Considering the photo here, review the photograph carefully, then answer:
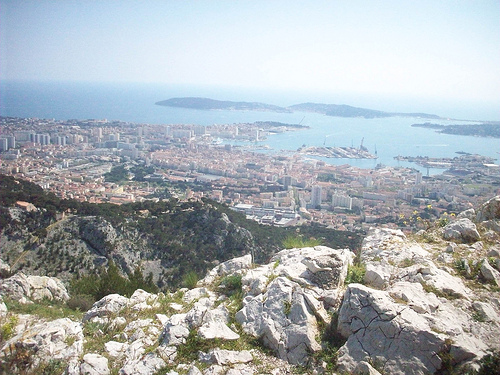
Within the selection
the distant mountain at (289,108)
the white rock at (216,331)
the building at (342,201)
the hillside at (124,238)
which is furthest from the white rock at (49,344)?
the distant mountain at (289,108)

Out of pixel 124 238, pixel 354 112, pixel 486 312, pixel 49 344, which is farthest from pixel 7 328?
pixel 354 112

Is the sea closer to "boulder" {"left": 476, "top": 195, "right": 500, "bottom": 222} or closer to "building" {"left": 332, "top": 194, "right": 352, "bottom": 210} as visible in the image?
"building" {"left": 332, "top": 194, "right": 352, "bottom": 210}

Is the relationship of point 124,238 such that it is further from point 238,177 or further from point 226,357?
point 238,177

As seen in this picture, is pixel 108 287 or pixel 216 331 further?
pixel 108 287

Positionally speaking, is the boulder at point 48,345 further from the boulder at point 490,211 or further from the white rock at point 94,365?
the boulder at point 490,211

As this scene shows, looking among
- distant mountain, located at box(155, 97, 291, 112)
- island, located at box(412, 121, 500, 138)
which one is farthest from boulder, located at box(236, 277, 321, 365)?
distant mountain, located at box(155, 97, 291, 112)

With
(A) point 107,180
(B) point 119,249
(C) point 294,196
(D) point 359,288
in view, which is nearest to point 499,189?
(C) point 294,196

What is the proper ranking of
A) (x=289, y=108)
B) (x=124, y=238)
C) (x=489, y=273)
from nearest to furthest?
(x=489, y=273)
(x=124, y=238)
(x=289, y=108)
